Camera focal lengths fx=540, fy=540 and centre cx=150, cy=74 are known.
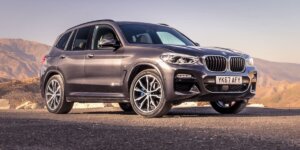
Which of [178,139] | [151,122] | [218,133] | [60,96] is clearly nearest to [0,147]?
[178,139]

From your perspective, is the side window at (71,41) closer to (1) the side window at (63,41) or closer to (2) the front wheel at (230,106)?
(1) the side window at (63,41)

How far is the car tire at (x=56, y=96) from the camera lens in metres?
10.8

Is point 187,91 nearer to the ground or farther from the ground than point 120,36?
nearer to the ground

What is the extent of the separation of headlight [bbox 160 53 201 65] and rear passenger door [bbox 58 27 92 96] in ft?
7.04

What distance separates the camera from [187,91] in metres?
8.82

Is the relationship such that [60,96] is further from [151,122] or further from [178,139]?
[178,139]

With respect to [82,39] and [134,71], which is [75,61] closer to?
[82,39]

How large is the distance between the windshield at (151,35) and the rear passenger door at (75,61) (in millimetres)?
991

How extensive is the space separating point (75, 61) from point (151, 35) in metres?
1.60

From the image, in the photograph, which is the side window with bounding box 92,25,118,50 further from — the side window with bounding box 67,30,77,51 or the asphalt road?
the asphalt road

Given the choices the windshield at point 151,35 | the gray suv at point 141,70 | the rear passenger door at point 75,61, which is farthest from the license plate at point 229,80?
the rear passenger door at point 75,61

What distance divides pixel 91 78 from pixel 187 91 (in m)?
2.17

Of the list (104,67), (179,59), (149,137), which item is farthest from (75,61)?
(149,137)

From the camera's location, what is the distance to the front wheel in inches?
413
